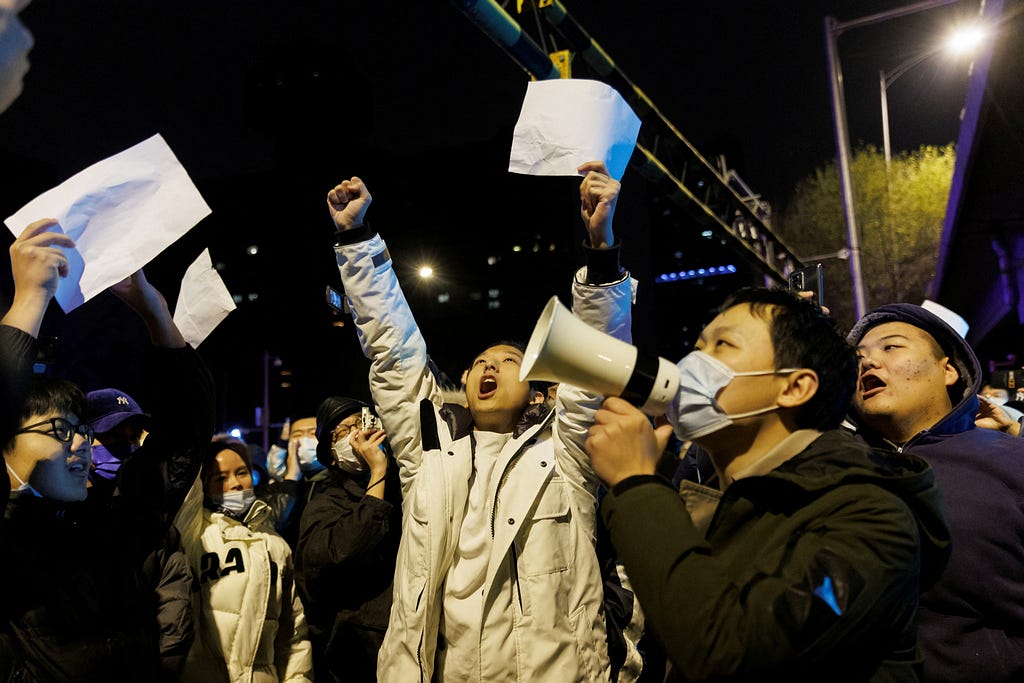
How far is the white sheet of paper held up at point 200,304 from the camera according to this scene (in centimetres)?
348

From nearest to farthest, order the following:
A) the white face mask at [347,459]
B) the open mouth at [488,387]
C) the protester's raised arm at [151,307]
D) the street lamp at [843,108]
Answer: the protester's raised arm at [151,307], the open mouth at [488,387], the white face mask at [347,459], the street lamp at [843,108]

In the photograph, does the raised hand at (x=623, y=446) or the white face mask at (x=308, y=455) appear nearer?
the raised hand at (x=623, y=446)

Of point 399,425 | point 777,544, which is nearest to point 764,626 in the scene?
point 777,544

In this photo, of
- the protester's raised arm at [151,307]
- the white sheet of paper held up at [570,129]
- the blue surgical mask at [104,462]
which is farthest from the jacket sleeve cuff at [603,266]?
the blue surgical mask at [104,462]

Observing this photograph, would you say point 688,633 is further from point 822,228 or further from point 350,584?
point 822,228

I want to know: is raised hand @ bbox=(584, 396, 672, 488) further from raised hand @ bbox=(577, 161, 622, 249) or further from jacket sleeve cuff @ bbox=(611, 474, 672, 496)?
raised hand @ bbox=(577, 161, 622, 249)

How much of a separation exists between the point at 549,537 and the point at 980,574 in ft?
4.99

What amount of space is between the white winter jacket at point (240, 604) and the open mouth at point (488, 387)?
65.2 inches

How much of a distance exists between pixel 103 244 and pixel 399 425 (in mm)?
1340

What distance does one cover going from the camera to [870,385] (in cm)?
336

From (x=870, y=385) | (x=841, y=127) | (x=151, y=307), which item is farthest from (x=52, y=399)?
(x=841, y=127)

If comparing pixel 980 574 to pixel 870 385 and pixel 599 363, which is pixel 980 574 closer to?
pixel 870 385

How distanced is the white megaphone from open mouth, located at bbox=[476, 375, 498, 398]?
148 cm

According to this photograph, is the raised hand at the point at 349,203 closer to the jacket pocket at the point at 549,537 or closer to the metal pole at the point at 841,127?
the jacket pocket at the point at 549,537
